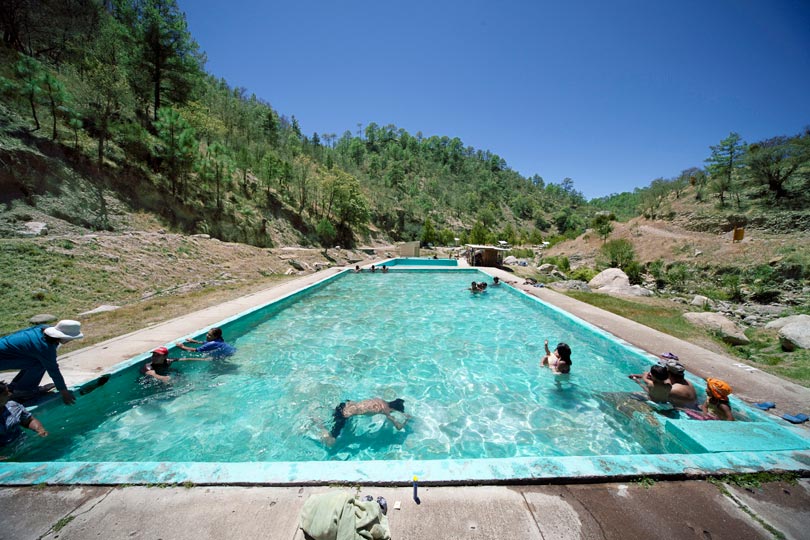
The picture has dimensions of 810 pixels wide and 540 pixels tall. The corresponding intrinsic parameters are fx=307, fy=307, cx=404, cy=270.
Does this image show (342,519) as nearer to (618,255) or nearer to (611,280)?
(611,280)

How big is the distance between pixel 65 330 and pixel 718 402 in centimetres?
798

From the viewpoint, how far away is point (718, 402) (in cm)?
383

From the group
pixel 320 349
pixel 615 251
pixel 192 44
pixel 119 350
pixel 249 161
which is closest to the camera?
pixel 119 350

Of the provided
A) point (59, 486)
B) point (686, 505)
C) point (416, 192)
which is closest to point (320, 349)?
point (59, 486)

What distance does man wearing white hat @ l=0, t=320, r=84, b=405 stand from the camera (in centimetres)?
357

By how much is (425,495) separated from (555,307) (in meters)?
8.11

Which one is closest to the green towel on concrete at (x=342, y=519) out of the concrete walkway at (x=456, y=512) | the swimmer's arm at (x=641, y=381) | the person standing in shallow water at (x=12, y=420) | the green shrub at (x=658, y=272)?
the concrete walkway at (x=456, y=512)

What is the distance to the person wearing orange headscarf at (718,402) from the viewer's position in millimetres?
3775

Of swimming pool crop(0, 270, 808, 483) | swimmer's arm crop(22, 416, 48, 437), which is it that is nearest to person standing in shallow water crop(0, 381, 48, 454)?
swimmer's arm crop(22, 416, 48, 437)

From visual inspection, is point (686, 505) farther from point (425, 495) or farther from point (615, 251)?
point (615, 251)

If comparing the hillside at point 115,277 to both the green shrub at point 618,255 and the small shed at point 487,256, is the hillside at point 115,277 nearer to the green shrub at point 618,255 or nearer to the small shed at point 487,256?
the small shed at point 487,256

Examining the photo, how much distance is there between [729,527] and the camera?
2.14 metres

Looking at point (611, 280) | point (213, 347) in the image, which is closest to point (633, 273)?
point (611, 280)

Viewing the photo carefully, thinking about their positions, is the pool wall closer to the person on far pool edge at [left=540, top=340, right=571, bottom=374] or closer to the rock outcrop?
the rock outcrop
